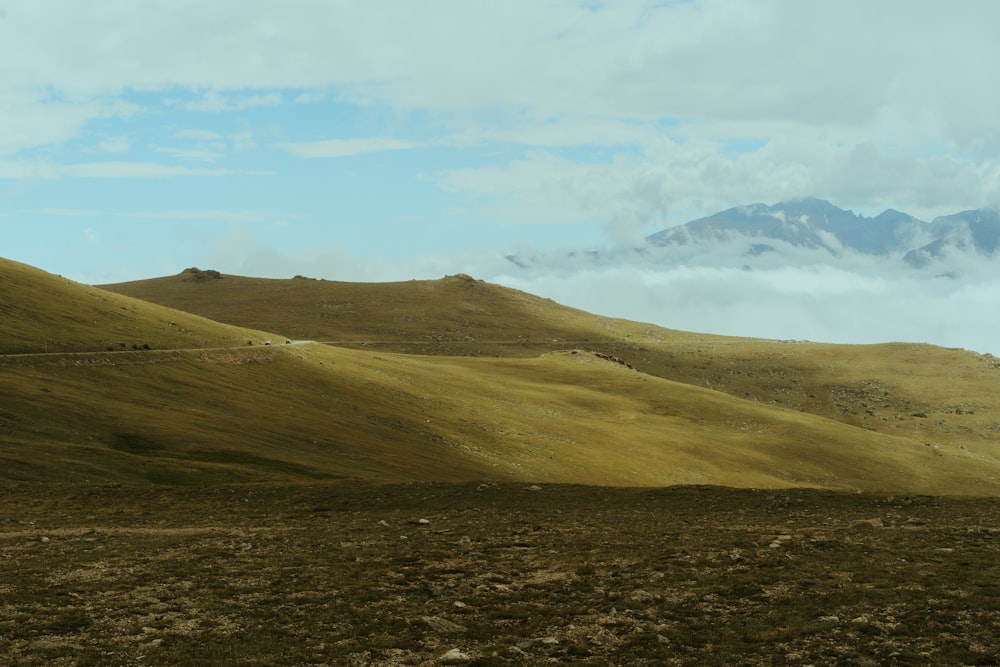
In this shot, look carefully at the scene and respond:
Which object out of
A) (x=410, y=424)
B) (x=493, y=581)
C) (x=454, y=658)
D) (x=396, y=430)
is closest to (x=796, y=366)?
(x=410, y=424)

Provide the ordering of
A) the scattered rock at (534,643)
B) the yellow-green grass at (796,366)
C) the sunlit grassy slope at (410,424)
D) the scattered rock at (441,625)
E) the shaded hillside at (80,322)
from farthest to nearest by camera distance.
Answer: the yellow-green grass at (796,366)
the shaded hillside at (80,322)
the sunlit grassy slope at (410,424)
the scattered rock at (441,625)
the scattered rock at (534,643)

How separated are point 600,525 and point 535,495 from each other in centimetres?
743

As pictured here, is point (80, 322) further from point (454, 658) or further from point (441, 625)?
point (454, 658)

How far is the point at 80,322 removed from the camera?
8194cm

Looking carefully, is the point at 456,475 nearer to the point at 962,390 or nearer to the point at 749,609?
the point at 749,609

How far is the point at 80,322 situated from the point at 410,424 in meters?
34.9

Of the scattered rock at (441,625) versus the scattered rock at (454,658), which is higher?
the scattered rock at (454,658)

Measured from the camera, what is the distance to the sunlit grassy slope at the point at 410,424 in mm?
49062

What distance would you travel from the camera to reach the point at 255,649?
1739 cm

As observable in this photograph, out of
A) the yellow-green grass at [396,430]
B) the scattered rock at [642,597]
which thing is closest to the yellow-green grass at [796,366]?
the yellow-green grass at [396,430]

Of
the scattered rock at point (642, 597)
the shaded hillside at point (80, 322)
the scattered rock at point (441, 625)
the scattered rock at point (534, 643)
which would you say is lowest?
the scattered rock at point (441, 625)

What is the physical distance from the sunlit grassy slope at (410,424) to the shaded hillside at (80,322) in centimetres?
64

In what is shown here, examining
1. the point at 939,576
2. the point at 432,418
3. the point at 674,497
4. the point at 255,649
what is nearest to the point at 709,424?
the point at 432,418

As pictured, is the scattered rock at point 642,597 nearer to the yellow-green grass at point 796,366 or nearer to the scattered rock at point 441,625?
the scattered rock at point 441,625
